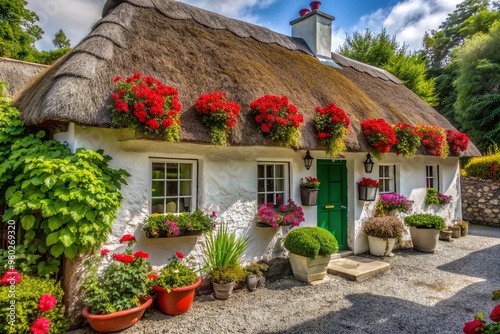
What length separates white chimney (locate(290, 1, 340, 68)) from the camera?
840 centimetres

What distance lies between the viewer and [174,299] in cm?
370

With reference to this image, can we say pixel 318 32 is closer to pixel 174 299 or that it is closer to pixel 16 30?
pixel 174 299

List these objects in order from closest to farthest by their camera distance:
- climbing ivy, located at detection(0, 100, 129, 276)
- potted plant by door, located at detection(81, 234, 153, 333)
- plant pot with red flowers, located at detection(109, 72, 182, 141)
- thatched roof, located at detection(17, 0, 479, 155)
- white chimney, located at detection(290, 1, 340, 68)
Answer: climbing ivy, located at detection(0, 100, 129, 276)
potted plant by door, located at detection(81, 234, 153, 333)
plant pot with red flowers, located at detection(109, 72, 182, 141)
thatched roof, located at detection(17, 0, 479, 155)
white chimney, located at detection(290, 1, 340, 68)

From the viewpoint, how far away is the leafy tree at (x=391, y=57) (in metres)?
14.8

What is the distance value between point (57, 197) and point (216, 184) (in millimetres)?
2076

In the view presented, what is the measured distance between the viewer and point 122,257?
3383mm

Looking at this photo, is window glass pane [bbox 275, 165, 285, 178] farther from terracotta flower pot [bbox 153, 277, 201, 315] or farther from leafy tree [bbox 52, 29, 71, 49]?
leafy tree [bbox 52, 29, 71, 49]

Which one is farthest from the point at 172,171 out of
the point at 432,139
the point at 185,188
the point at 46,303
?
the point at 432,139

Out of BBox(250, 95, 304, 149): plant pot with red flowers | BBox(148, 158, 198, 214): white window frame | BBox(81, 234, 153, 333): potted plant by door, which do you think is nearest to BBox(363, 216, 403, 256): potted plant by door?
BBox(250, 95, 304, 149): plant pot with red flowers

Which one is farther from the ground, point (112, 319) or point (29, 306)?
point (29, 306)

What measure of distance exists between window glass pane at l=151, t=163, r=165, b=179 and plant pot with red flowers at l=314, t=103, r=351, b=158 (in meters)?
2.59

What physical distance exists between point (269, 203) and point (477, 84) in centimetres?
1574

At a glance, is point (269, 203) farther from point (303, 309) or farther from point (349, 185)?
point (349, 185)

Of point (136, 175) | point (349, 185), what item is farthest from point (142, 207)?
point (349, 185)
